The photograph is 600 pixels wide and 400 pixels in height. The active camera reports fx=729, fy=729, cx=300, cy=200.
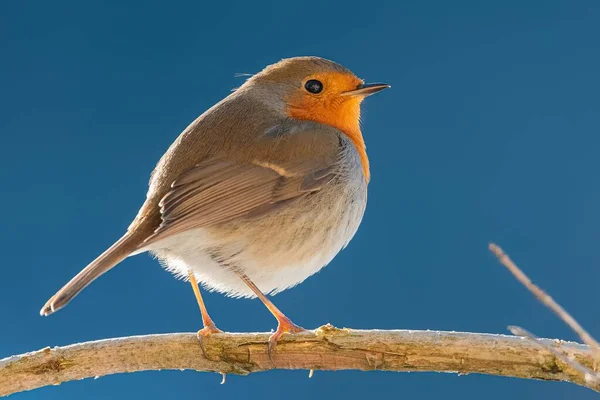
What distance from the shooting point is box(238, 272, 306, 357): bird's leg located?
2889 millimetres

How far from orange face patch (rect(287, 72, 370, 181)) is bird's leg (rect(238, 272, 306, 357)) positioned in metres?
0.79

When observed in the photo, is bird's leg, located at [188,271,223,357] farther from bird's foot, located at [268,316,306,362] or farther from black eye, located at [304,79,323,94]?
black eye, located at [304,79,323,94]

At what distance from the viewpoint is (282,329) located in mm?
2998

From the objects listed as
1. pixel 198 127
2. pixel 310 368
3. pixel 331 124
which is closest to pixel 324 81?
pixel 331 124

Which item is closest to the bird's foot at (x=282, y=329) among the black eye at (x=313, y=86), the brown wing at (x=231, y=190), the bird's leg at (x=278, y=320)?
the bird's leg at (x=278, y=320)

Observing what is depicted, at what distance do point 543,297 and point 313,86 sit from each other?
226 centimetres

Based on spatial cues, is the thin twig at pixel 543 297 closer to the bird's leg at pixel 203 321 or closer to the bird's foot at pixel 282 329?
the bird's foot at pixel 282 329

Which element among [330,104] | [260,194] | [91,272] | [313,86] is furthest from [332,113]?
[91,272]

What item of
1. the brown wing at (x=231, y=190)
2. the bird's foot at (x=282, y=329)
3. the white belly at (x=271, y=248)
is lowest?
the bird's foot at (x=282, y=329)

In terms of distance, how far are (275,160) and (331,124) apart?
1.54 feet

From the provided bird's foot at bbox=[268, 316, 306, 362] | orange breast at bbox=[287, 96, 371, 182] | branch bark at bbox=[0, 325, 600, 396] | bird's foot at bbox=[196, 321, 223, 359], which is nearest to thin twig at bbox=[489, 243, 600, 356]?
branch bark at bbox=[0, 325, 600, 396]

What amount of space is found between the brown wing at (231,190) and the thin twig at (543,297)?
1643 mm

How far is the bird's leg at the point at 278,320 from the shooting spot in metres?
2.89

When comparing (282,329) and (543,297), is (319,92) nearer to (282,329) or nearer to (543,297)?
(282,329)
